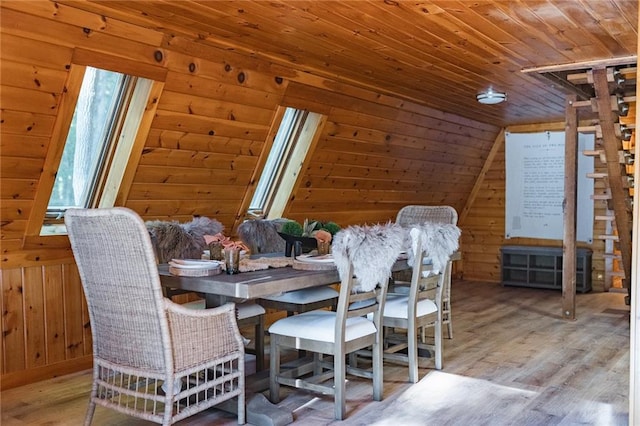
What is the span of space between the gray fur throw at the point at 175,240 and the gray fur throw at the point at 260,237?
0.49 meters

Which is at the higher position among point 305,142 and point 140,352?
point 305,142

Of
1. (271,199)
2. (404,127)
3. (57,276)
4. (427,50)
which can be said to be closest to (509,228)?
(404,127)

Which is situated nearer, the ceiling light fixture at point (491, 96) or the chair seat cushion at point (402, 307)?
the chair seat cushion at point (402, 307)

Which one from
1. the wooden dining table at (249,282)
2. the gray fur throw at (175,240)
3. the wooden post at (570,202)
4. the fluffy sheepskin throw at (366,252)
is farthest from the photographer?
the wooden post at (570,202)

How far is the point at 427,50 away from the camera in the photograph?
12.2 ft

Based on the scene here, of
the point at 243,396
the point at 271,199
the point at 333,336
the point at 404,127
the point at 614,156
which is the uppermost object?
the point at 404,127

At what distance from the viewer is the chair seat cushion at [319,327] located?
2939 mm

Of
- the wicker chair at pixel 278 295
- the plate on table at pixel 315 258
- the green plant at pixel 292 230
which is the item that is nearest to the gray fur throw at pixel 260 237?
the wicker chair at pixel 278 295

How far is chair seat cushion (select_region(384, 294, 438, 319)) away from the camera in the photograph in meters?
3.51

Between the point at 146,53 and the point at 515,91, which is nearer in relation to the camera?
the point at 146,53

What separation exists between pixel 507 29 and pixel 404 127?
234 cm

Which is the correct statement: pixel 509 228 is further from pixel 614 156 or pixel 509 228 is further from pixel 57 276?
pixel 57 276

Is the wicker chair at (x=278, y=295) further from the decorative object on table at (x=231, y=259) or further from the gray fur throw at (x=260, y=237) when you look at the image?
the decorative object on table at (x=231, y=259)

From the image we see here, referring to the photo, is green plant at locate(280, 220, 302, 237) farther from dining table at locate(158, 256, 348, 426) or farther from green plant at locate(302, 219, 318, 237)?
dining table at locate(158, 256, 348, 426)
